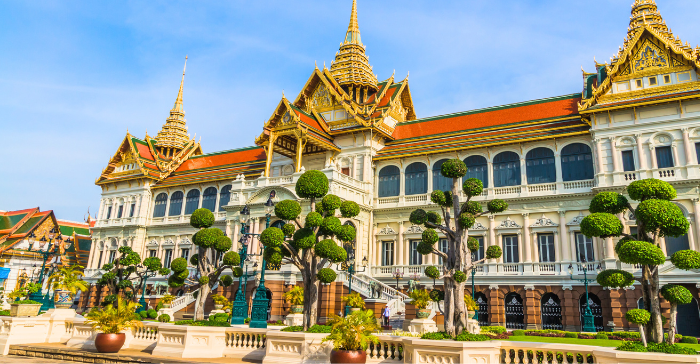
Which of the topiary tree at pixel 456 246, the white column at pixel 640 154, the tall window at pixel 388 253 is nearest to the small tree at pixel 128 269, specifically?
the tall window at pixel 388 253

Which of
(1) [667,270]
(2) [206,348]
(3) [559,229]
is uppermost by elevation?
(3) [559,229]

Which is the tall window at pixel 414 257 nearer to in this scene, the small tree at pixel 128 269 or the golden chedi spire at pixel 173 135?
the small tree at pixel 128 269

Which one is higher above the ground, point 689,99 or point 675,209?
point 689,99

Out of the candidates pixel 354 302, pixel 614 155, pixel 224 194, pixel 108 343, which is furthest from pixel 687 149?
pixel 224 194

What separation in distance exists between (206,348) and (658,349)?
35.9ft

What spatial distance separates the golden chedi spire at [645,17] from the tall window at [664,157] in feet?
23.9

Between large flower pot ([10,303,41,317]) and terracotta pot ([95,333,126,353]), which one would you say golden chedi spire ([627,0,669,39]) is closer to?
terracotta pot ([95,333,126,353])

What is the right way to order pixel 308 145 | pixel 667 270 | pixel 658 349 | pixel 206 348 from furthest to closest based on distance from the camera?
pixel 308 145 → pixel 667 270 → pixel 206 348 → pixel 658 349

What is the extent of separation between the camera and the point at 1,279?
48281 mm

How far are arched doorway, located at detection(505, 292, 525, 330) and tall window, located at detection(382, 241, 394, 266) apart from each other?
773 centimetres

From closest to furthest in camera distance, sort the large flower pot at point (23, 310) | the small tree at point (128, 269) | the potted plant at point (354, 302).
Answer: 1. the large flower pot at point (23, 310)
2. the potted plant at point (354, 302)
3. the small tree at point (128, 269)

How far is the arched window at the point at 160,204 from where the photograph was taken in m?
43.5

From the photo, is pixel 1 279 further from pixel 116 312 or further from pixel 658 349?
pixel 658 349

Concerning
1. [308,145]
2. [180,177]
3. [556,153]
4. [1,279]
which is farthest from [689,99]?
[1,279]
